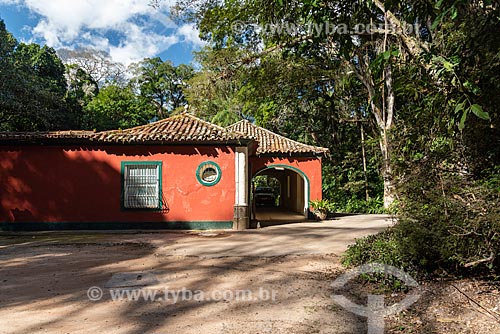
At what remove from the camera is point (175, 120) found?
1433 centimetres

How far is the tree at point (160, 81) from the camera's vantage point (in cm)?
4306

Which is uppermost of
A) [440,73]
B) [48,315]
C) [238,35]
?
[238,35]

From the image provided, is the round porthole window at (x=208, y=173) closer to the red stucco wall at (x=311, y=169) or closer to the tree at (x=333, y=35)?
the red stucco wall at (x=311, y=169)

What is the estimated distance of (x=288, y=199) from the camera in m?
22.9

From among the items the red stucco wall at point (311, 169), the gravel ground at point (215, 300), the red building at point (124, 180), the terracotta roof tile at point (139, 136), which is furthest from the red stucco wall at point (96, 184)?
the gravel ground at point (215, 300)

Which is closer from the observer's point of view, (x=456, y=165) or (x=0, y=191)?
(x=456, y=165)

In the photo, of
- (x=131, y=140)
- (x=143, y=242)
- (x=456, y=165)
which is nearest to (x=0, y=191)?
(x=131, y=140)

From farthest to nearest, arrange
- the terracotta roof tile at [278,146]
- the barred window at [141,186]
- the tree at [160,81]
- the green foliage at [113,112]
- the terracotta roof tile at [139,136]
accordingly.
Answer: the tree at [160,81] → the green foliage at [113,112] → the terracotta roof tile at [278,146] → the barred window at [141,186] → the terracotta roof tile at [139,136]

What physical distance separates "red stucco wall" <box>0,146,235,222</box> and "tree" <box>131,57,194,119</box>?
102 feet

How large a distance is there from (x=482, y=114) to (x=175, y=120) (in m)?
12.5

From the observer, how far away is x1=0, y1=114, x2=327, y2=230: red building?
12.3 m

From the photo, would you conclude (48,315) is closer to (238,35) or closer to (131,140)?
(131,140)

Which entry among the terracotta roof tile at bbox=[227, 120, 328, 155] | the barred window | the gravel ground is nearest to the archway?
the terracotta roof tile at bbox=[227, 120, 328, 155]

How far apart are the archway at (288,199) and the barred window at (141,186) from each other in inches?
177
